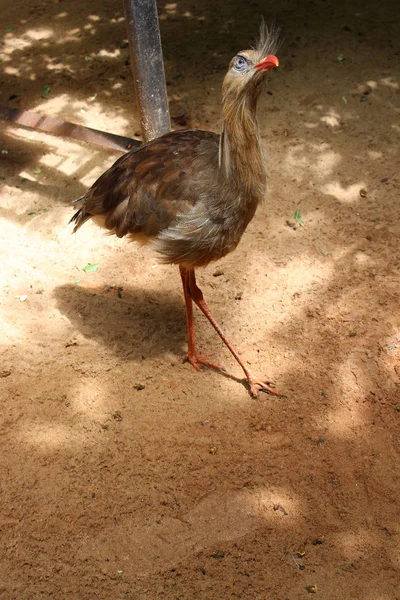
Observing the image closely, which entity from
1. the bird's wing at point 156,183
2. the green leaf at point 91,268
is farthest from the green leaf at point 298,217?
the green leaf at point 91,268

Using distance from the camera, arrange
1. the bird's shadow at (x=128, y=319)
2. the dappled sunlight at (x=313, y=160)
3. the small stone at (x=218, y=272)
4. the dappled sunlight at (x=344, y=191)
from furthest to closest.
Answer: the dappled sunlight at (x=313, y=160)
the dappled sunlight at (x=344, y=191)
the small stone at (x=218, y=272)
the bird's shadow at (x=128, y=319)

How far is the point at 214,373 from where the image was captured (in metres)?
4.03

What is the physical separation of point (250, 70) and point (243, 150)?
0.43 meters

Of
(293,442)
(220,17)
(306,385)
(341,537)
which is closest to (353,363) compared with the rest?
(306,385)

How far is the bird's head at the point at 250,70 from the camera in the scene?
298 cm

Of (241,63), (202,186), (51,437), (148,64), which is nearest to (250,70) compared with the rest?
(241,63)

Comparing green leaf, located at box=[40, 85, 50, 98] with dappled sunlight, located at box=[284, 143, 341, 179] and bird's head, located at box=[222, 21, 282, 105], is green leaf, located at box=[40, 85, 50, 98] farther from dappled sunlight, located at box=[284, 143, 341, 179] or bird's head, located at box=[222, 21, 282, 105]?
bird's head, located at box=[222, 21, 282, 105]

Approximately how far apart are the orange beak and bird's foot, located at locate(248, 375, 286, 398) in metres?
1.89

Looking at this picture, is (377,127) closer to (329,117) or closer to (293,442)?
(329,117)

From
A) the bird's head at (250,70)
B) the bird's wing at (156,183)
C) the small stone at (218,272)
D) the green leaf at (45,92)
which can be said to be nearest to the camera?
the bird's head at (250,70)

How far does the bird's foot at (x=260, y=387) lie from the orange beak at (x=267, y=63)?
189 centimetres

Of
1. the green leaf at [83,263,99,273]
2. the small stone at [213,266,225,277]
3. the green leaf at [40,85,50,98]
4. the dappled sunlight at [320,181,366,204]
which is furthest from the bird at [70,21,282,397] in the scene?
the green leaf at [40,85,50,98]

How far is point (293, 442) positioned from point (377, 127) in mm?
3502

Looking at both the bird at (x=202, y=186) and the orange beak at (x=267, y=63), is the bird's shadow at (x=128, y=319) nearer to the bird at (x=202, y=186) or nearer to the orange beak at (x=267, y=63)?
the bird at (x=202, y=186)
